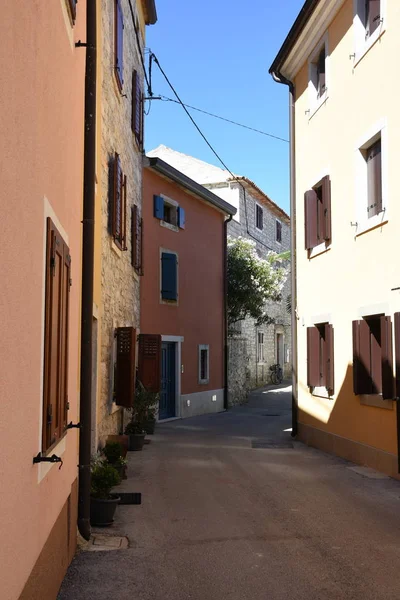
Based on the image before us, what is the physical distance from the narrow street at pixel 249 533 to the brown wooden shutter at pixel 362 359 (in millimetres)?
1199

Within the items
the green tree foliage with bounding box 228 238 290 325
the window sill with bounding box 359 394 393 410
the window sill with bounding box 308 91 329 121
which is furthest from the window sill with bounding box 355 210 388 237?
the green tree foliage with bounding box 228 238 290 325

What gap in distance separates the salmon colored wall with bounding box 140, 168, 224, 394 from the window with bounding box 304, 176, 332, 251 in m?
4.90

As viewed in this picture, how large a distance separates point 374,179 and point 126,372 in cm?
478

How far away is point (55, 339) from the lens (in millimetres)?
4250

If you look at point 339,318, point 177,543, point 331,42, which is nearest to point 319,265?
point 339,318

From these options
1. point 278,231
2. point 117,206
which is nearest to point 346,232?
point 117,206

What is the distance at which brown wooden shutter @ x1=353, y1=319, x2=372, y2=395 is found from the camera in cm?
996

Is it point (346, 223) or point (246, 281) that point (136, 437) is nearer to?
point (346, 223)

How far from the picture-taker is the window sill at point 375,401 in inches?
363

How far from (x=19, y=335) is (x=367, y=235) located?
7834mm

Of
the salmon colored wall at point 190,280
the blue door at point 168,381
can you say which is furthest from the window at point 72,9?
the blue door at point 168,381

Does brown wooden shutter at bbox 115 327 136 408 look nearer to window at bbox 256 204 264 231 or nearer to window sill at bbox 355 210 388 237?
window sill at bbox 355 210 388 237

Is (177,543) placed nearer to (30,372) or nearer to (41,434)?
(41,434)

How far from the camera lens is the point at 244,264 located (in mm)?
22844
